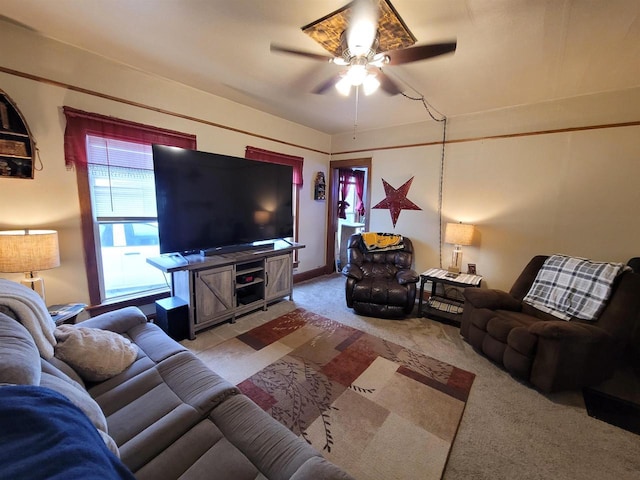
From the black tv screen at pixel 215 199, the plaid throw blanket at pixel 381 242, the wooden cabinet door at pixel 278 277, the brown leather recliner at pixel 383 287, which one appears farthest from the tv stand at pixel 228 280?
the plaid throw blanket at pixel 381 242

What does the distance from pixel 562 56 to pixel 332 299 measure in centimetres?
345

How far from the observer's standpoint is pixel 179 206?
8.53 feet

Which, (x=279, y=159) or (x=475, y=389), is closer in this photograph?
(x=475, y=389)

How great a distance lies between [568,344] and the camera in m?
1.93

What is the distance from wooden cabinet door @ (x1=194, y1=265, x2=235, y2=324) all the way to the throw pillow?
1.16 m

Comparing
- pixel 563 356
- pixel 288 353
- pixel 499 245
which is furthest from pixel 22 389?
pixel 499 245

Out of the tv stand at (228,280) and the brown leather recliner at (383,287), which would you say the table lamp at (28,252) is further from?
the brown leather recliner at (383,287)

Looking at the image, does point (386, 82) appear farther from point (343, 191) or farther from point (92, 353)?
point (343, 191)

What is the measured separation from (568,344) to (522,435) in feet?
2.54

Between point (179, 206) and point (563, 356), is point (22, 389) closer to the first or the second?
point (179, 206)

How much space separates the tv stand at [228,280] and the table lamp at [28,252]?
2.35 ft

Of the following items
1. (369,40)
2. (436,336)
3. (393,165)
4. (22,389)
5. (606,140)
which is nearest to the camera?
(22,389)

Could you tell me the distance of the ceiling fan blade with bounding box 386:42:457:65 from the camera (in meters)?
1.59

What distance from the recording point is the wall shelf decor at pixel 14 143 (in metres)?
1.97
